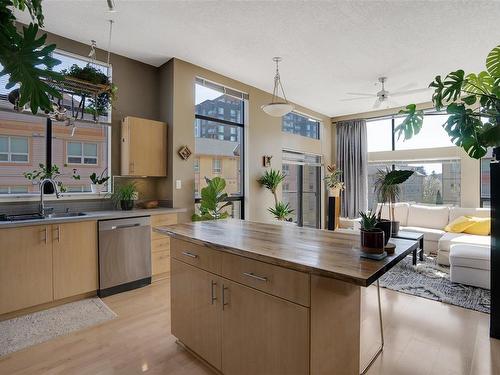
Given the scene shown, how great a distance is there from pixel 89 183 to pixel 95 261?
109cm

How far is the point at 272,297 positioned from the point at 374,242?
589 millimetres

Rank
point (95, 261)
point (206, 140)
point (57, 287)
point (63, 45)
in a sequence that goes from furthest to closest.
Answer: point (206, 140)
point (63, 45)
point (95, 261)
point (57, 287)

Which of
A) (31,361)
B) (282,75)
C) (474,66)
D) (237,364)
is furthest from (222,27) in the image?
(474,66)

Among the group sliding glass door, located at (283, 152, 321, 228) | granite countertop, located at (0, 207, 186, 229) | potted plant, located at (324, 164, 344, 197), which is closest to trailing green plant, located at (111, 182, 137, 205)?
granite countertop, located at (0, 207, 186, 229)

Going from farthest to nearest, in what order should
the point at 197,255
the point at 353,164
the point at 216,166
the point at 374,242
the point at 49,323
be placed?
the point at 353,164, the point at 216,166, the point at 49,323, the point at 197,255, the point at 374,242

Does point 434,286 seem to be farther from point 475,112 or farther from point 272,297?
point 272,297

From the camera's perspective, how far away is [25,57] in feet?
3.05

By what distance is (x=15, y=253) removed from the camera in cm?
251

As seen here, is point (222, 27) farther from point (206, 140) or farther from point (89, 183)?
point (89, 183)

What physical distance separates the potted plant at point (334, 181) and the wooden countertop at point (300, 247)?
4.47 metres

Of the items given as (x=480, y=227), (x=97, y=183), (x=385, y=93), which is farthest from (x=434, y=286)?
(x=97, y=183)

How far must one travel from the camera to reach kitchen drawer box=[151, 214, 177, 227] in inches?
136

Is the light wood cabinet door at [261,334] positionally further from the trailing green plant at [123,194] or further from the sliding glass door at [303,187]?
the sliding glass door at [303,187]

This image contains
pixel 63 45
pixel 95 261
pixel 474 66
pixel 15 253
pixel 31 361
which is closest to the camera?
pixel 31 361
